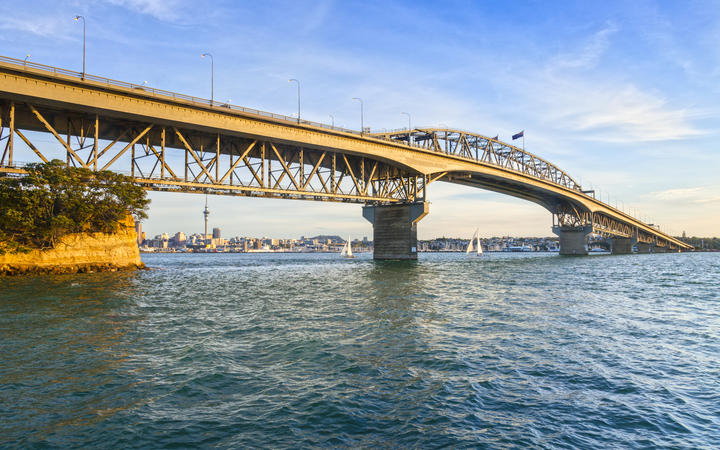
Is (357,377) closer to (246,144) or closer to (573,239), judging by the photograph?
(246,144)

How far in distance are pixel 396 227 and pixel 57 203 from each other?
49705 millimetres

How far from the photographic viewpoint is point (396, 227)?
243 ft

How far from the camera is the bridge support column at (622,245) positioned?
496 ft

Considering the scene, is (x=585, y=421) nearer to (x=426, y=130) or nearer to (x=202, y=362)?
(x=202, y=362)

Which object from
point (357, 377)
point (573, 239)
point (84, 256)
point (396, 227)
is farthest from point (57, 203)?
point (573, 239)

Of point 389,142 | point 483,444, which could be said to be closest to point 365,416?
point 483,444

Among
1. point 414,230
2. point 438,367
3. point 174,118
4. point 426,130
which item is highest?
point 426,130

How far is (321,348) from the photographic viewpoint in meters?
12.3

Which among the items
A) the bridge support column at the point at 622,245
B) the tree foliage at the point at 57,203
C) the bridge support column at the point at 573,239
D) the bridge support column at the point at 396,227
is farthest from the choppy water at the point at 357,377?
the bridge support column at the point at 622,245

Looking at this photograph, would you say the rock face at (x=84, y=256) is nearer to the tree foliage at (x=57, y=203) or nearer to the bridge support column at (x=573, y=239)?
the tree foliage at (x=57, y=203)

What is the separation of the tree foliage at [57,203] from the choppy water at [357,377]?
68.4ft

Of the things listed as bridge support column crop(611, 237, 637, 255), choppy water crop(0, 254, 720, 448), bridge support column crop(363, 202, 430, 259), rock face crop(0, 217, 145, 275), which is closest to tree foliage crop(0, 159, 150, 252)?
rock face crop(0, 217, 145, 275)

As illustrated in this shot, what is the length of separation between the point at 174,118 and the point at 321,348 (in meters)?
40.7

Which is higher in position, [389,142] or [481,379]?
[389,142]
